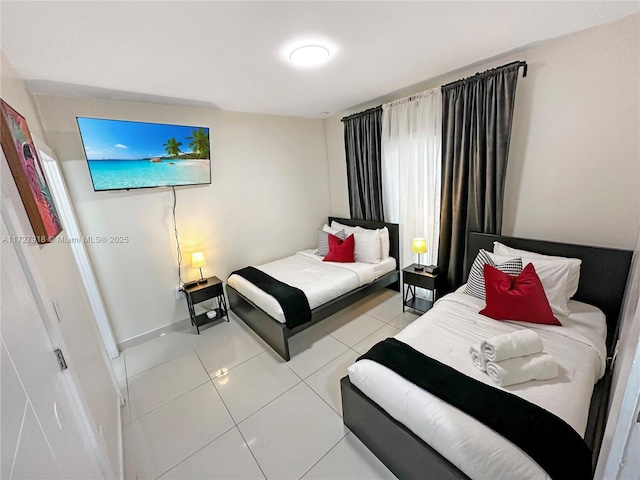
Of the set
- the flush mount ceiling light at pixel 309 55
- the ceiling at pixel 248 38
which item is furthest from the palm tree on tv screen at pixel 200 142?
the flush mount ceiling light at pixel 309 55

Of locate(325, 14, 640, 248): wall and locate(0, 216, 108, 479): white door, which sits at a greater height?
locate(325, 14, 640, 248): wall

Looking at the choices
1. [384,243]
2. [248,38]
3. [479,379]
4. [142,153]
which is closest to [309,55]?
[248,38]

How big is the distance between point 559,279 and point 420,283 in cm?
115

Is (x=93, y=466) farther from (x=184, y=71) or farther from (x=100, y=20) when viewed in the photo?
(x=184, y=71)

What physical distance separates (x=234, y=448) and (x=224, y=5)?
256cm

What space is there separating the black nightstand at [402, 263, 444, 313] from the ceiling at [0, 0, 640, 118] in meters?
1.98

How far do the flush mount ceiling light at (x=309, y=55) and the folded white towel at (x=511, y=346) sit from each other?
84.7 inches

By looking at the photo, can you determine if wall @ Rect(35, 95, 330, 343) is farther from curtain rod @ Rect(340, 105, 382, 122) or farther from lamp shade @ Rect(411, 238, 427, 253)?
lamp shade @ Rect(411, 238, 427, 253)

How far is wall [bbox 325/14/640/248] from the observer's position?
68.6 inches

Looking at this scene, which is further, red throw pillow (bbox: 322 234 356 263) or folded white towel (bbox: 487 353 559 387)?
red throw pillow (bbox: 322 234 356 263)

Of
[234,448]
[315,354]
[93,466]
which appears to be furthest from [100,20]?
[315,354]

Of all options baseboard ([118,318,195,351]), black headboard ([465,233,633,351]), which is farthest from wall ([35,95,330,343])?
black headboard ([465,233,633,351])

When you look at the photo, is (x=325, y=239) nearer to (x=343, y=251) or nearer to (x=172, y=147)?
(x=343, y=251)

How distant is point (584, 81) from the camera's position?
186 cm
